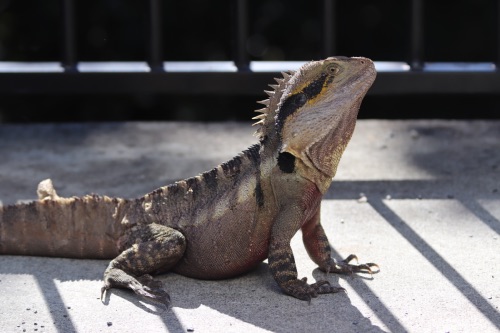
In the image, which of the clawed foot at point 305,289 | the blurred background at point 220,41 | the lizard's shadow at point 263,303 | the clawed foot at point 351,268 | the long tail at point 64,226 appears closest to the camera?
the lizard's shadow at point 263,303

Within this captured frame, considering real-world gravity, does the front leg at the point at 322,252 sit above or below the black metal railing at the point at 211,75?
below

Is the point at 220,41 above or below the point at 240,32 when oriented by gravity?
below

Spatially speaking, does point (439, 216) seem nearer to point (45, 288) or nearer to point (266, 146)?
point (266, 146)

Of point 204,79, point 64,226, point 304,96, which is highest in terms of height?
point 304,96

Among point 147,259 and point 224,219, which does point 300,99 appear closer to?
point 224,219

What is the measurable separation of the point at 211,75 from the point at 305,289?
2239 mm

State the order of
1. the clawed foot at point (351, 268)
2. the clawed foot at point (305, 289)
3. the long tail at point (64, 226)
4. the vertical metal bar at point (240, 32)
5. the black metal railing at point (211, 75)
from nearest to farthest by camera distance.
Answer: the clawed foot at point (305, 289) < the clawed foot at point (351, 268) < the long tail at point (64, 226) < the vertical metal bar at point (240, 32) < the black metal railing at point (211, 75)

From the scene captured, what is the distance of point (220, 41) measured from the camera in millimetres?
8328

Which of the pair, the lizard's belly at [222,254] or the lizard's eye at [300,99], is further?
the lizard's belly at [222,254]

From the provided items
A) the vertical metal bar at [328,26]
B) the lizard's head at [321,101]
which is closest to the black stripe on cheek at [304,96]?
the lizard's head at [321,101]

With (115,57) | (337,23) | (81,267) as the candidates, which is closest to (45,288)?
(81,267)

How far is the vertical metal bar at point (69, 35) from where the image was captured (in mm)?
5906

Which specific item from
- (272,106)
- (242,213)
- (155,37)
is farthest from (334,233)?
(155,37)

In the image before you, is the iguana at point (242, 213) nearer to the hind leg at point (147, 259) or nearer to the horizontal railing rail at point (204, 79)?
the hind leg at point (147, 259)
